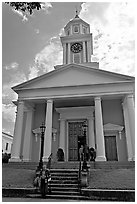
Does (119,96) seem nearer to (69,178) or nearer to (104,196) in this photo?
(69,178)

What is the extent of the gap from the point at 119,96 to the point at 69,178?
9.91 m

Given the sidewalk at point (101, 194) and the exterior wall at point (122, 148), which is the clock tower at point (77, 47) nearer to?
the exterior wall at point (122, 148)

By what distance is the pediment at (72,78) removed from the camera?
1845 centimetres

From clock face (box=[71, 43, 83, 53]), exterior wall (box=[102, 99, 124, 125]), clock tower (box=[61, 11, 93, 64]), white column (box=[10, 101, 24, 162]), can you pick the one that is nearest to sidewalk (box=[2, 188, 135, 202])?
white column (box=[10, 101, 24, 162])

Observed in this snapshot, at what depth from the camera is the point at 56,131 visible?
20438 millimetres

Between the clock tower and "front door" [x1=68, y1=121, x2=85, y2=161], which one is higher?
the clock tower

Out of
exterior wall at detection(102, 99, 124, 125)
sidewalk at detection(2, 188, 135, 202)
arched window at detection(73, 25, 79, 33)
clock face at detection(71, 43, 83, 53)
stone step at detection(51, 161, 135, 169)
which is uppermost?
arched window at detection(73, 25, 79, 33)

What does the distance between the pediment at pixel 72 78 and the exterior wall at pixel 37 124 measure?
132 inches

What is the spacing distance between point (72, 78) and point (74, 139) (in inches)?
249

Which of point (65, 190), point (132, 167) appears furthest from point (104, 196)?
point (132, 167)

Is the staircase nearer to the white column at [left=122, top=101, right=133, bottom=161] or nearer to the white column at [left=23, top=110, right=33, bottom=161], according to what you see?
the white column at [left=122, top=101, right=133, bottom=161]

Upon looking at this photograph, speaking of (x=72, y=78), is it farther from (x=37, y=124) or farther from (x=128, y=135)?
(x=128, y=135)

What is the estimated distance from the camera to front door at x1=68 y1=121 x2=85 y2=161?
1959 centimetres

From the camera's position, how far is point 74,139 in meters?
20.1
